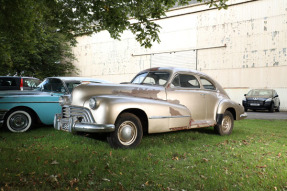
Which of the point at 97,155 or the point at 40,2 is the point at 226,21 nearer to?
the point at 40,2

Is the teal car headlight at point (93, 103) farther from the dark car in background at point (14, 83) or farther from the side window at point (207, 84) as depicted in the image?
the dark car in background at point (14, 83)

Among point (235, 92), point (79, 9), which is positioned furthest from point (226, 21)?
point (79, 9)

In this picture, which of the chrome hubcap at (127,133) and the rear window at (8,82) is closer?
the chrome hubcap at (127,133)

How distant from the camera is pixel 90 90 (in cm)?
504

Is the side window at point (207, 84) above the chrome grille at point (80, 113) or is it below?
above

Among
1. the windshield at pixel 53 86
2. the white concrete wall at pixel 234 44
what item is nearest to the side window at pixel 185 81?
the windshield at pixel 53 86

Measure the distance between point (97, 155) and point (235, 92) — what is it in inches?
767

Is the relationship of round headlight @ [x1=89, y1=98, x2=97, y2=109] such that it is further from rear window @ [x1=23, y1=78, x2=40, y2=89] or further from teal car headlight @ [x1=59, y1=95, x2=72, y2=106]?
rear window @ [x1=23, y1=78, x2=40, y2=89]

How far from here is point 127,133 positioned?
496 cm

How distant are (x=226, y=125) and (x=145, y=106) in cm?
306

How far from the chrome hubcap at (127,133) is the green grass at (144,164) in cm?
24

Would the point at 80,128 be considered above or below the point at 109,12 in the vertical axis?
below

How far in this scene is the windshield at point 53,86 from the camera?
7.69 meters

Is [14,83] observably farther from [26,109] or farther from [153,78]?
[153,78]
